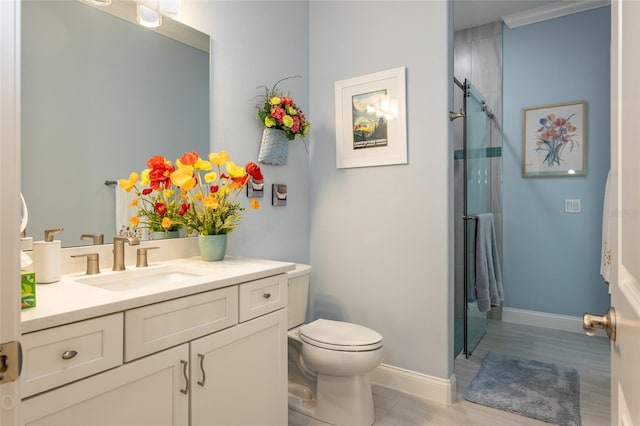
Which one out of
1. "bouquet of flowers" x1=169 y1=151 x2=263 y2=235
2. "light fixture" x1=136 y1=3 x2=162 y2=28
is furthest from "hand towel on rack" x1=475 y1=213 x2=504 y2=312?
"light fixture" x1=136 y1=3 x2=162 y2=28

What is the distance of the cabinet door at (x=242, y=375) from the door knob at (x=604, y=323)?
1099 millimetres

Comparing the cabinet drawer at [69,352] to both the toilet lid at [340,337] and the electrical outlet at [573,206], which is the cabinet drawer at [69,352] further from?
the electrical outlet at [573,206]

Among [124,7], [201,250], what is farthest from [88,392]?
[124,7]

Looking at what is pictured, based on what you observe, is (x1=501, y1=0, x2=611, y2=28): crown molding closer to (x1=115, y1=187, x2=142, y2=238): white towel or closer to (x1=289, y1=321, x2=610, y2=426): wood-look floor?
(x1=289, y1=321, x2=610, y2=426): wood-look floor

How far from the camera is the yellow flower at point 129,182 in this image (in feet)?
5.37

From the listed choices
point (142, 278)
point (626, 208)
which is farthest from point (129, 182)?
point (626, 208)

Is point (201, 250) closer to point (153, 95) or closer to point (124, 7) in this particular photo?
point (153, 95)

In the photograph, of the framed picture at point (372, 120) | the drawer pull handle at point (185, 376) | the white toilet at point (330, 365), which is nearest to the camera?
the drawer pull handle at point (185, 376)

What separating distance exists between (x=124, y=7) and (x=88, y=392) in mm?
1528

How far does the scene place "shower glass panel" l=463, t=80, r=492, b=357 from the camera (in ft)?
8.88

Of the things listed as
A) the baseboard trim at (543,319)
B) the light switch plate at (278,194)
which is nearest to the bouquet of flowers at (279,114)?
the light switch plate at (278,194)

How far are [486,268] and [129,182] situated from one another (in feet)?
7.80

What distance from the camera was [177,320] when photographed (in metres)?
1.23

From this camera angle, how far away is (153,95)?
1.76 metres
